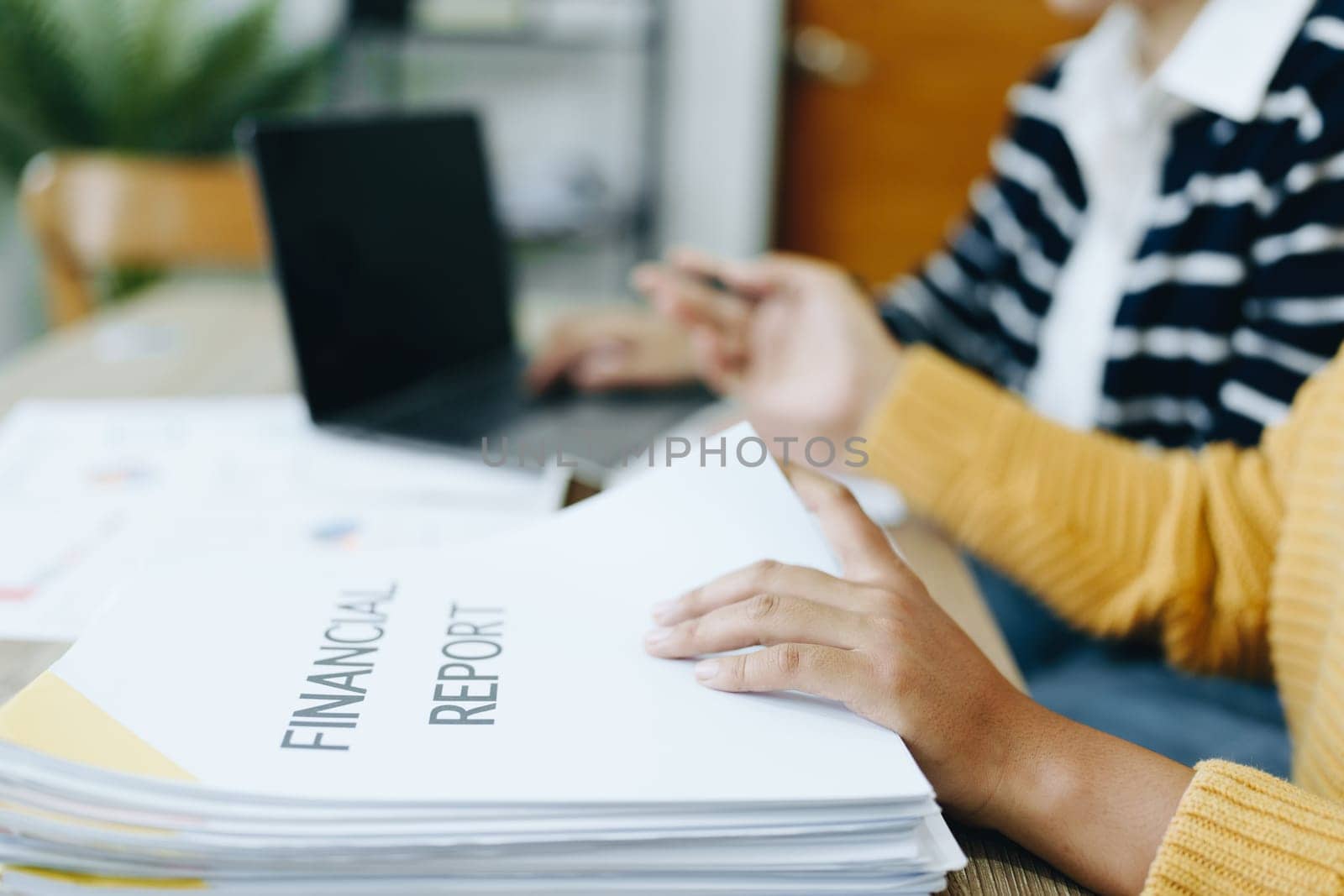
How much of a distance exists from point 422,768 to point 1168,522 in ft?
1.52

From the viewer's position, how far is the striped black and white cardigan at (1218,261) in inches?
25.2

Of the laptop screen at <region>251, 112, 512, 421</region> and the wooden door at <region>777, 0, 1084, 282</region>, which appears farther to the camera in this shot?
the wooden door at <region>777, 0, 1084, 282</region>

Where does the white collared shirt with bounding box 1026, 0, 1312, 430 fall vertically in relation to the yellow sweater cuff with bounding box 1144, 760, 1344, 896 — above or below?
above

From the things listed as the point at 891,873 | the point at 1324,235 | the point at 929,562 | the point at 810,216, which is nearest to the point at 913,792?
the point at 891,873

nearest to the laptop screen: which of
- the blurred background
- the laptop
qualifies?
the laptop

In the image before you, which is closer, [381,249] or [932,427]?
[932,427]

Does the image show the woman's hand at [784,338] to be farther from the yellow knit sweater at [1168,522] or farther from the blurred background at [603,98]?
the blurred background at [603,98]

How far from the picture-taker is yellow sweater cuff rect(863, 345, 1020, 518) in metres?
0.63

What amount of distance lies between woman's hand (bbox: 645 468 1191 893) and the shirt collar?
518mm

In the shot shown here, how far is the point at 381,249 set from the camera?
80 centimetres

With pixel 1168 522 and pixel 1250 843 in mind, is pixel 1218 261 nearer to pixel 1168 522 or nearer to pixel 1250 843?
pixel 1168 522

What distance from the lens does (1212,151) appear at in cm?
73

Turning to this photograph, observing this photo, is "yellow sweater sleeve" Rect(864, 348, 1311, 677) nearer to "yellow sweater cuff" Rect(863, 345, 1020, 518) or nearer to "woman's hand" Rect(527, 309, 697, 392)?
"yellow sweater cuff" Rect(863, 345, 1020, 518)

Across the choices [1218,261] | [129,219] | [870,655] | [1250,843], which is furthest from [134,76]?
[1250,843]
